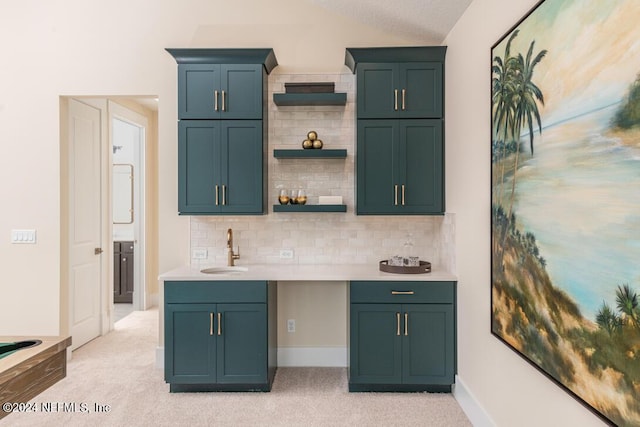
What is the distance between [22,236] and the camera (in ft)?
11.3

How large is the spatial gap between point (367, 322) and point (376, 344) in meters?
0.18

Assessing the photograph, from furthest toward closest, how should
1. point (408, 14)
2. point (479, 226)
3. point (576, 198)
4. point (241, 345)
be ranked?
1. point (408, 14)
2. point (241, 345)
3. point (479, 226)
4. point (576, 198)

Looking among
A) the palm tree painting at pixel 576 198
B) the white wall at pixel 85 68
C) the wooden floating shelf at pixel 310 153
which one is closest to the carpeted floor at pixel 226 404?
the white wall at pixel 85 68

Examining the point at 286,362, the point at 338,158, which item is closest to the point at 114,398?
the point at 286,362

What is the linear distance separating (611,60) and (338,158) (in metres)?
2.30

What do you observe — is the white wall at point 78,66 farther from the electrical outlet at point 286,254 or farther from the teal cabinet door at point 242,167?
the electrical outlet at point 286,254

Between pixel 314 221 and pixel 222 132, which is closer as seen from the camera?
pixel 222 132

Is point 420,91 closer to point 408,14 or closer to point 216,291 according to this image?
point 408,14

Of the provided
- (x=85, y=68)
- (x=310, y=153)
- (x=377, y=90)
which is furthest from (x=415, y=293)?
(x=85, y=68)

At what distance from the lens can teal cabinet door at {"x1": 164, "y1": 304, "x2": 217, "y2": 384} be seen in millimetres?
2904

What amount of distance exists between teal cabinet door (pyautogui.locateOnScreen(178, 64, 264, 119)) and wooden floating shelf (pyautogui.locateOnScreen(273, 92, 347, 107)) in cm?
20

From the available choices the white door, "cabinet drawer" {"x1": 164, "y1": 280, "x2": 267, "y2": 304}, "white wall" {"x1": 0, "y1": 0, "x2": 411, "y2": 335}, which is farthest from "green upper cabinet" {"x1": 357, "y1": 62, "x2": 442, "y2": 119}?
the white door

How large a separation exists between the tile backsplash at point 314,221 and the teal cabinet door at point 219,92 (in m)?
0.34

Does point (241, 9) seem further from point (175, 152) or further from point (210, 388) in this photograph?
point (210, 388)
